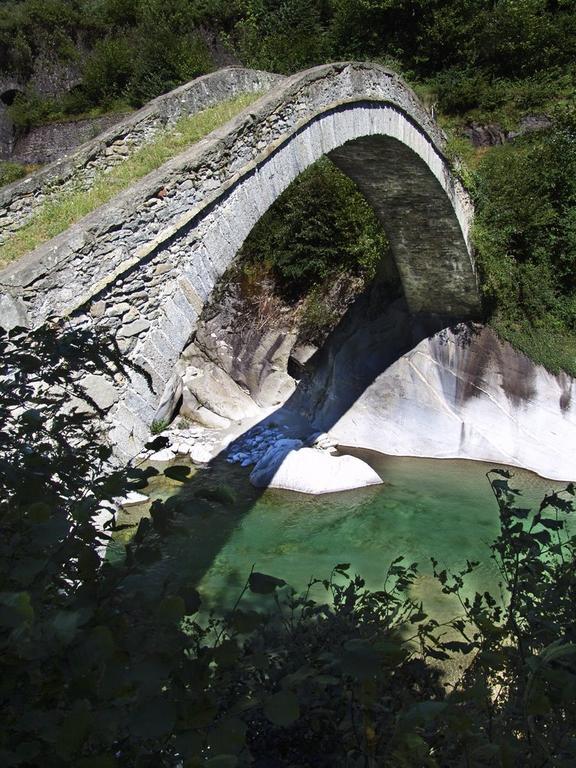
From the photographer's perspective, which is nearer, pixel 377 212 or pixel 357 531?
pixel 357 531

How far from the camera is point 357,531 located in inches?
299

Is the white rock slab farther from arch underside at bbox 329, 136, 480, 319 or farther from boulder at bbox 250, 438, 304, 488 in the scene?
boulder at bbox 250, 438, 304, 488

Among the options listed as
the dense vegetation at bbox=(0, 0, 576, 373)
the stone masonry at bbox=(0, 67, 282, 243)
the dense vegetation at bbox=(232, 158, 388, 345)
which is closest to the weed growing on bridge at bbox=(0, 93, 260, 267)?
the stone masonry at bbox=(0, 67, 282, 243)

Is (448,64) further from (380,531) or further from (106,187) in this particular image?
(106,187)

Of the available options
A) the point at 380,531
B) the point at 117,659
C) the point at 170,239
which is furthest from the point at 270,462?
the point at 117,659

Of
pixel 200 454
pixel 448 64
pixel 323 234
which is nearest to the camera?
pixel 200 454

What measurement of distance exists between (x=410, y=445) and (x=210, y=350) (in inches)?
149

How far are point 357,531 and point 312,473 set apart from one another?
4.15ft

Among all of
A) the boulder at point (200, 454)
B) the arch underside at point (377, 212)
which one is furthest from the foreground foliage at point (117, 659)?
the boulder at point (200, 454)

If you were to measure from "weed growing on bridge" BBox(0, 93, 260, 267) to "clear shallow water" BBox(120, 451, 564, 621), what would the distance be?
9.14ft

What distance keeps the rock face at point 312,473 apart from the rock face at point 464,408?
4.18ft

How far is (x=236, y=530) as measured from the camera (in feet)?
25.1

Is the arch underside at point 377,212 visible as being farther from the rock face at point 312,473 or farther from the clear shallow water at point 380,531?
the rock face at point 312,473

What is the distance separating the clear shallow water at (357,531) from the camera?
659cm
